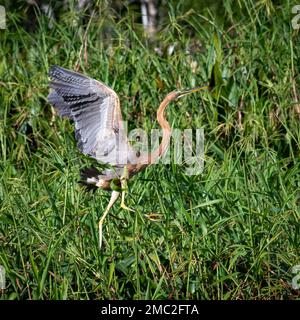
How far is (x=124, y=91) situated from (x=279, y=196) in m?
1.84

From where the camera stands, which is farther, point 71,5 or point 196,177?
point 71,5

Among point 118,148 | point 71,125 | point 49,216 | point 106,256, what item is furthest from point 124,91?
point 106,256

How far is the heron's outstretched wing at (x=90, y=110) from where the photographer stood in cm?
471

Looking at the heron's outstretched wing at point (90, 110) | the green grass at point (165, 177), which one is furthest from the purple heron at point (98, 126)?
the green grass at point (165, 177)

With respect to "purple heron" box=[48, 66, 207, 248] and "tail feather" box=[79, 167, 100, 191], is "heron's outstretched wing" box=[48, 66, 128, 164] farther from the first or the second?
"tail feather" box=[79, 167, 100, 191]

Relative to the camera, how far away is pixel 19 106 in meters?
6.33

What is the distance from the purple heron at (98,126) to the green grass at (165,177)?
12 cm

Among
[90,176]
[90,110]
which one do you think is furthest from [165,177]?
[90,110]

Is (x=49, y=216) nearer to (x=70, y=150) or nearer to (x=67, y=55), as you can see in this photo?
(x=70, y=150)

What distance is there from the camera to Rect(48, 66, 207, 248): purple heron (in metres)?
4.71

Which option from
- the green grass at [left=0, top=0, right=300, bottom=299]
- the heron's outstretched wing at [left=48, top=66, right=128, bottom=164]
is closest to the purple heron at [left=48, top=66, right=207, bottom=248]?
the heron's outstretched wing at [left=48, top=66, right=128, bottom=164]

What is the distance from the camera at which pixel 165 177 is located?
16.1 feet

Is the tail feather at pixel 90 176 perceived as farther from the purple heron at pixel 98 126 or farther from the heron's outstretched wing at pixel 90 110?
the heron's outstretched wing at pixel 90 110

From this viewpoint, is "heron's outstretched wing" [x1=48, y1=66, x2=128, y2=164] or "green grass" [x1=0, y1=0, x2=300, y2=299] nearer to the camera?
"green grass" [x1=0, y1=0, x2=300, y2=299]
